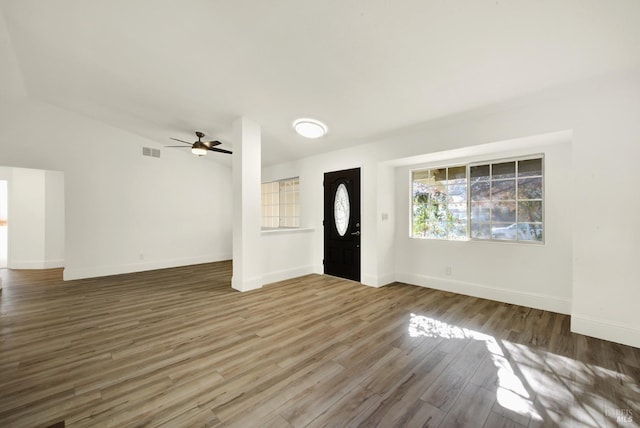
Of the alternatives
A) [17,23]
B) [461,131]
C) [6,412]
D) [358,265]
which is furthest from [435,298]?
[17,23]

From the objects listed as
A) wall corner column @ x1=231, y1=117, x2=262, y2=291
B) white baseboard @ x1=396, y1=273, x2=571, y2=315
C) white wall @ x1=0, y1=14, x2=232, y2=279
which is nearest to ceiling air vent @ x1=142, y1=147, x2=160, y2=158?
white wall @ x1=0, y1=14, x2=232, y2=279

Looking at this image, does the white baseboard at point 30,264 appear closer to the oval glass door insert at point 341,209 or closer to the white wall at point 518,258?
the oval glass door insert at point 341,209

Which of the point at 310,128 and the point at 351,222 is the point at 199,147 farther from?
the point at 351,222

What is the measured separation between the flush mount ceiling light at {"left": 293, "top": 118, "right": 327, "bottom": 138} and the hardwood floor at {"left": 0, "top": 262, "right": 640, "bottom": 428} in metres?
2.63

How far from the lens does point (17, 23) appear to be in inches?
115

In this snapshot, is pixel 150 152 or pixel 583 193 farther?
pixel 150 152

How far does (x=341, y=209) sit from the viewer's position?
510cm

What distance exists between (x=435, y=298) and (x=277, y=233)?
2900 millimetres

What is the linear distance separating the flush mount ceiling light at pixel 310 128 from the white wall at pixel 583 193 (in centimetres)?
132

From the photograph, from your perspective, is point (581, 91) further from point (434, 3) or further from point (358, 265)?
point (358, 265)

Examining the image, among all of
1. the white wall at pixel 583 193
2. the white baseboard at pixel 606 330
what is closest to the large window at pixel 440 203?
the white wall at pixel 583 193

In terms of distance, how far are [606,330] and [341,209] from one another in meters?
3.73

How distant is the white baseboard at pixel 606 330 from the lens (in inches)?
98.0

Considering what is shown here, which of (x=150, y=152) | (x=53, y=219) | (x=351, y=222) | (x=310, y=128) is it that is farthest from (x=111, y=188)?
(x=351, y=222)
